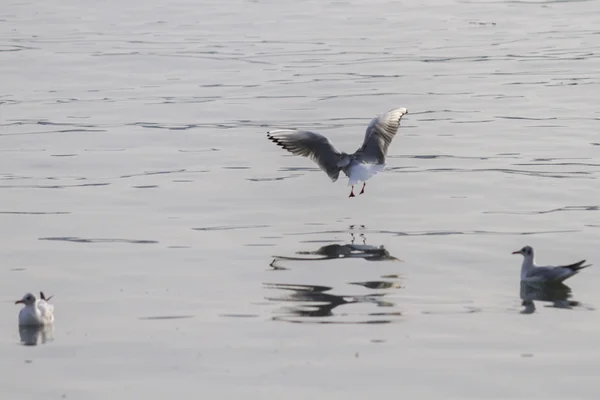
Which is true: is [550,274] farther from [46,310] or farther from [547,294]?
[46,310]

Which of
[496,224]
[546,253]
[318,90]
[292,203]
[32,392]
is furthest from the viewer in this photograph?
[318,90]

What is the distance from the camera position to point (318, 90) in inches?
1193

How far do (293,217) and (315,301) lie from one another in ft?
15.4

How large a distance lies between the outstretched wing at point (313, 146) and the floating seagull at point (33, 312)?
6.42m

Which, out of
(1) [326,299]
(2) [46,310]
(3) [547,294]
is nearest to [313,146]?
(1) [326,299]

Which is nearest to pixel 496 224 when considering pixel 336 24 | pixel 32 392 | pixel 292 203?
pixel 292 203

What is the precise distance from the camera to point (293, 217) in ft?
60.7

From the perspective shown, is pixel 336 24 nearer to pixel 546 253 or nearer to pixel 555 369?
pixel 546 253

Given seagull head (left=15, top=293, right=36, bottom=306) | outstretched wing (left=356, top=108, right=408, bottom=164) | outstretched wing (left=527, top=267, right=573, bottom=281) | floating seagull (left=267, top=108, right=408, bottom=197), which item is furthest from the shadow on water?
outstretched wing (left=356, top=108, right=408, bottom=164)

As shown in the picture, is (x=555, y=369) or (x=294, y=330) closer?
(x=555, y=369)

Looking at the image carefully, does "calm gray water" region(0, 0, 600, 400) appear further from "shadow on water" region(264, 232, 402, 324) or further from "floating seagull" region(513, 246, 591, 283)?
"floating seagull" region(513, 246, 591, 283)

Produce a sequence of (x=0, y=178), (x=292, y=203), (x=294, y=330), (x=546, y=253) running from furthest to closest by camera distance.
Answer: (x=0, y=178), (x=292, y=203), (x=546, y=253), (x=294, y=330)

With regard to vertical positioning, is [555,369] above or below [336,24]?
below

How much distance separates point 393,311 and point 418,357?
1598mm
